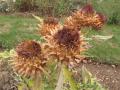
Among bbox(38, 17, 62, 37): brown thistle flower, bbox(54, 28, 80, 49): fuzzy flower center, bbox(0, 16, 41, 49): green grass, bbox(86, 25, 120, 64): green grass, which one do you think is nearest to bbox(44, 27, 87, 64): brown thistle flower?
bbox(54, 28, 80, 49): fuzzy flower center

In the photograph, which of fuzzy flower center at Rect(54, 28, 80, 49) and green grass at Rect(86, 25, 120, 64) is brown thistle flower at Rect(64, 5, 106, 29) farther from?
green grass at Rect(86, 25, 120, 64)

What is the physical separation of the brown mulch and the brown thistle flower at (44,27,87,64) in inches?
188

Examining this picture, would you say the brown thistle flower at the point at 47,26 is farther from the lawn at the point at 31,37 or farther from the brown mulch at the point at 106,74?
the lawn at the point at 31,37

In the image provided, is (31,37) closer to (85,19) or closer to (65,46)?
(85,19)

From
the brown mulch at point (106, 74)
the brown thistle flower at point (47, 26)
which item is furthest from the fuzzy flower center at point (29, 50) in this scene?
the brown mulch at point (106, 74)

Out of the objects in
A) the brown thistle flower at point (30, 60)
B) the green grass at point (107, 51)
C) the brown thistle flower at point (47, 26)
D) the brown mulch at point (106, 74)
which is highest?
the brown thistle flower at point (47, 26)

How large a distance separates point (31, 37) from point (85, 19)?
19.2 feet

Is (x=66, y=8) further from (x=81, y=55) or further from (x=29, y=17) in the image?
(x=81, y=55)

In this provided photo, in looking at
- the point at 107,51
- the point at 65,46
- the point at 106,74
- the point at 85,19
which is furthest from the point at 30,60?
the point at 107,51

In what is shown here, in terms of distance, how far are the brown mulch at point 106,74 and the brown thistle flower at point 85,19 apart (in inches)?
161

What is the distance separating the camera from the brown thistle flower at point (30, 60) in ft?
8.29

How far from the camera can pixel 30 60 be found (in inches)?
100

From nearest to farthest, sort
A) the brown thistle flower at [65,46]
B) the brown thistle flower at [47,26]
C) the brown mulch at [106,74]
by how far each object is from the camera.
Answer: the brown thistle flower at [65,46], the brown thistle flower at [47,26], the brown mulch at [106,74]

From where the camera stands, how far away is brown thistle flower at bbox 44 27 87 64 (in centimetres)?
245
